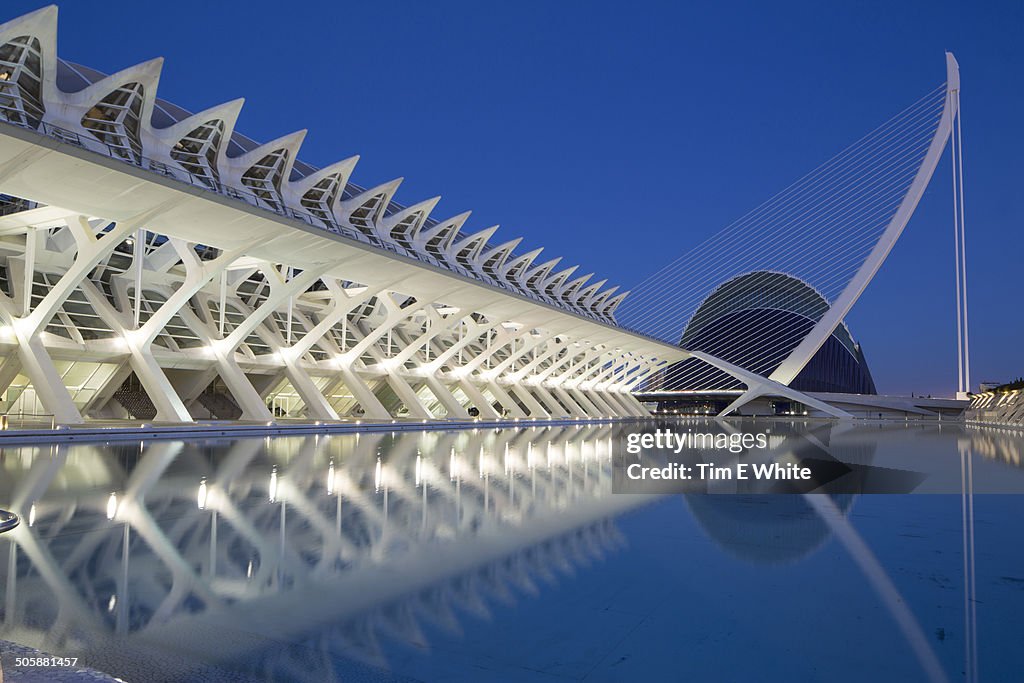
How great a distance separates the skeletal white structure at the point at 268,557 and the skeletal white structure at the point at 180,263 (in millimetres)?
7820

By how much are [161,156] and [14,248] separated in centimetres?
541

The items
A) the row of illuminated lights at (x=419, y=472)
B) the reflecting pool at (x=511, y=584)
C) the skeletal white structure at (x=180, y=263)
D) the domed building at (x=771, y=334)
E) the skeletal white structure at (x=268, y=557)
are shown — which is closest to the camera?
the reflecting pool at (x=511, y=584)

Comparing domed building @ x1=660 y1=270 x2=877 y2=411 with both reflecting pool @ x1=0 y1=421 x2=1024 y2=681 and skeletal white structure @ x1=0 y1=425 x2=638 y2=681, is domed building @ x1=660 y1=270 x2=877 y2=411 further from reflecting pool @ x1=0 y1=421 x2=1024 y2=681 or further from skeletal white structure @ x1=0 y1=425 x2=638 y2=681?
reflecting pool @ x1=0 y1=421 x2=1024 y2=681

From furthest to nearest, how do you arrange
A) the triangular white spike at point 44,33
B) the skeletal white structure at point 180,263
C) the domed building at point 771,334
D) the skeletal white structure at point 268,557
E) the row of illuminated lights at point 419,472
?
the domed building at point 771,334 → the skeletal white structure at point 180,263 → the triangular white spike at point 44,33 → the row of illuminated lights at point 419,472 → the skeletal white structure at point 268,557

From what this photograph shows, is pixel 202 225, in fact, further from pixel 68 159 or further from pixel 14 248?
pixel 14 248

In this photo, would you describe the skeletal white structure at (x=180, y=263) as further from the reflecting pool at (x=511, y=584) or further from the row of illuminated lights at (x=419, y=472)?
the reflecting pool at (x=511, y=584)

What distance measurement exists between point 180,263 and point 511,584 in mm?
23753

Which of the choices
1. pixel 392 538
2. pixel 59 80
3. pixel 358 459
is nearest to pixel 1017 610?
pixel 392 538

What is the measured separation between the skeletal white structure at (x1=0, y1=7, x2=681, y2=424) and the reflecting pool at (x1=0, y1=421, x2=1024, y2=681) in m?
9.51

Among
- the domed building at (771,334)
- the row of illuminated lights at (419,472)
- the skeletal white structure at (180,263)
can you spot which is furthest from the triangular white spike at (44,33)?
the domed building at (771,334)

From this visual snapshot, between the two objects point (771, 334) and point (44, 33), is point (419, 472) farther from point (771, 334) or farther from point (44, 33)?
point (771, 334)

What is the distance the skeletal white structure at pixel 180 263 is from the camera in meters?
14.2

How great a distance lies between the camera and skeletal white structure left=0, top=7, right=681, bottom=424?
14156mm

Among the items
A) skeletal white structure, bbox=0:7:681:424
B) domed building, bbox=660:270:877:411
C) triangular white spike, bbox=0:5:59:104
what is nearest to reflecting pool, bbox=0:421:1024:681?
skeletal white structure, bbox=0:7:681:424
